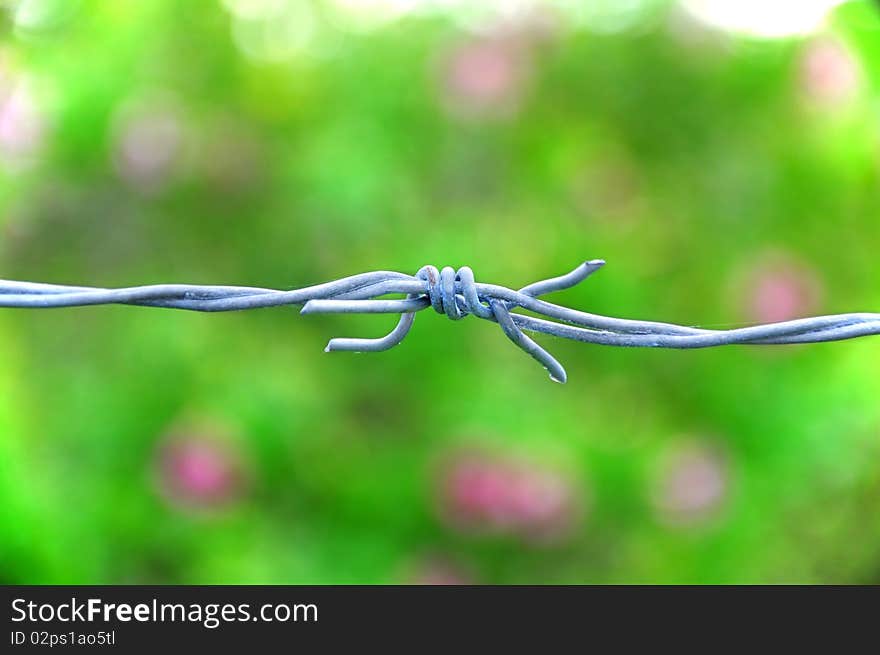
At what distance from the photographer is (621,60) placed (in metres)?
1.61

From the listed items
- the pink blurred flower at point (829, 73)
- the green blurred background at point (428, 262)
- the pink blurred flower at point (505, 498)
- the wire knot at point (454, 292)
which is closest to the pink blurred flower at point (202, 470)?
the green blurred background at point (428, 262)

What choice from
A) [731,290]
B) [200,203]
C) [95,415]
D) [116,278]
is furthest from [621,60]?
[95,415]

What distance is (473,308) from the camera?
552mm

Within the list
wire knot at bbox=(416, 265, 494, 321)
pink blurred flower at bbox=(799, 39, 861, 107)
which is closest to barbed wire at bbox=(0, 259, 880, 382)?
wire knot at bbox=(416, 265, 494, 321)

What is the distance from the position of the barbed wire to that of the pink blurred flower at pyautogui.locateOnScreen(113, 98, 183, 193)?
1.03 meters

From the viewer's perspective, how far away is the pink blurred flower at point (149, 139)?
5.18ft

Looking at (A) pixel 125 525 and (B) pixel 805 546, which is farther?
(B) pixel 805 546

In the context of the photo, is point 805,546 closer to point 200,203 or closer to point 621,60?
point 621,60

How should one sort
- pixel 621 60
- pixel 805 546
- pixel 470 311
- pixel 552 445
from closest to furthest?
1. pixel 470 311
2. pixel 552 445
3. pixel 621 60
4. pixel 805 546

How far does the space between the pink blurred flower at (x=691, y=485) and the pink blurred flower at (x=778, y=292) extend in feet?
0.87

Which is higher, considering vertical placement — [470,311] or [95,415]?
[95,415]

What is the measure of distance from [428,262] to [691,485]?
0.61m

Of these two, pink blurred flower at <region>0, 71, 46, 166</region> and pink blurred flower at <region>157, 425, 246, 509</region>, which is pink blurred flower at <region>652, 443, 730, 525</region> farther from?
pink blurred flower at <region>0, 71, 46, 166</region>

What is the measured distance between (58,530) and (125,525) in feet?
0.37
